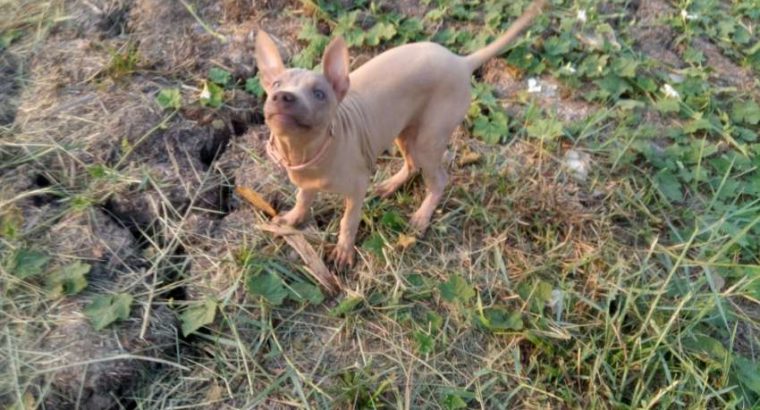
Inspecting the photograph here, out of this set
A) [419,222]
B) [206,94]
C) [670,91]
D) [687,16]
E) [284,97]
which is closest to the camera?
[284,97]

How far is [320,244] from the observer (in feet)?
10.0

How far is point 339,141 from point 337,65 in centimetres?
33

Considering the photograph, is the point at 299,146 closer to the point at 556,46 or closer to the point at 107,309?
the point at 107,309

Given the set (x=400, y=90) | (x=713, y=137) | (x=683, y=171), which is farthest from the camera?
(x=713, y=137)

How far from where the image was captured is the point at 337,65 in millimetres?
2447

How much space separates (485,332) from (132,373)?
1.47 metres

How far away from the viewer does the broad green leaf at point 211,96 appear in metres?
3.50

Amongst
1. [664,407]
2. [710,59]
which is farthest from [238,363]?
[710,59]

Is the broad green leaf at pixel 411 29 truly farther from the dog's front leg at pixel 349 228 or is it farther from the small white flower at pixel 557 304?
the small white flower at pixel 557 304

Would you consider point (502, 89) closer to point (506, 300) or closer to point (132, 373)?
point (506, 300)

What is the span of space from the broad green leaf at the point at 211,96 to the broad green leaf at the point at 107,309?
1.23 metres

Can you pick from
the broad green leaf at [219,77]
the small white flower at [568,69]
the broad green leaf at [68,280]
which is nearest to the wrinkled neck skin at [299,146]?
the broad green leaf at [68,280]

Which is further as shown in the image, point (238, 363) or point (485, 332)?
point (485, 332)

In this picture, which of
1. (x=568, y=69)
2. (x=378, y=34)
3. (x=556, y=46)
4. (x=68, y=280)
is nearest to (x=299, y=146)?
(x=68, y=280)
